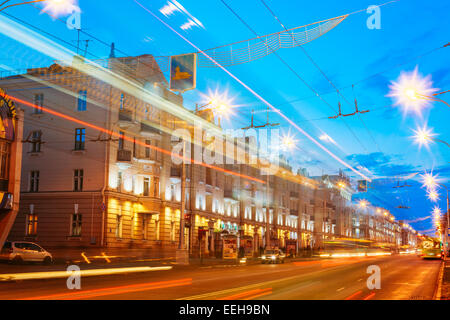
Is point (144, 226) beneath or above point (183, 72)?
beneath

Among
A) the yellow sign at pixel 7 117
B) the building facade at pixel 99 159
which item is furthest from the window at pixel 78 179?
the yellow sign at pixel 7 117

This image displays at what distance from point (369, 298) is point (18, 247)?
2574cm

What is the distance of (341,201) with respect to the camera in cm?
12306

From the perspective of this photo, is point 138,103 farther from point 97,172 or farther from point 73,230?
point 73,230

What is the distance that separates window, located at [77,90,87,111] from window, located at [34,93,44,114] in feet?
11.0

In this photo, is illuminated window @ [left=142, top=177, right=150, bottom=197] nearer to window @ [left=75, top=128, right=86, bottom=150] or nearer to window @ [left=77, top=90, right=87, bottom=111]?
window @ [left=75, top=128, right=86, bottom=150]

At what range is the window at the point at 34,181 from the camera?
1711 inches

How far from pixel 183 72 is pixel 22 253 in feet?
71.5

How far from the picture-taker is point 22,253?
3334 cm

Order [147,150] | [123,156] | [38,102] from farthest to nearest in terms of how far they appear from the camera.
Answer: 1. [147,150]
2. [38,102]
3. [123,156]

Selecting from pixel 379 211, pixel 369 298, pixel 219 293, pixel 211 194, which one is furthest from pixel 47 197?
pixel 379 211

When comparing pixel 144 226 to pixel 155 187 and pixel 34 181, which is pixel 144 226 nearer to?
pixel 155 187

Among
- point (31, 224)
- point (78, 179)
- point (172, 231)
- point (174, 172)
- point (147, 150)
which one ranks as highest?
point (147, 150)

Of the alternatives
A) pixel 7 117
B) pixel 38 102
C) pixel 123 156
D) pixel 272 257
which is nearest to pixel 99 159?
pixel 123 156
